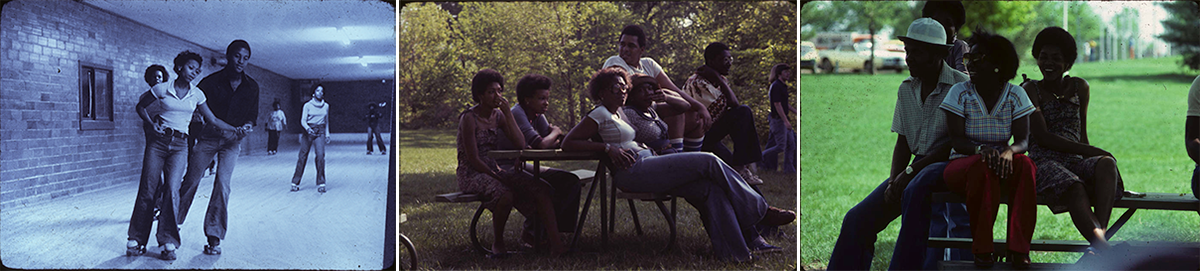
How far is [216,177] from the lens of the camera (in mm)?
4000

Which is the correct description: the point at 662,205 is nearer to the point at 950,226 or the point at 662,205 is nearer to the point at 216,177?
the point at 950,226

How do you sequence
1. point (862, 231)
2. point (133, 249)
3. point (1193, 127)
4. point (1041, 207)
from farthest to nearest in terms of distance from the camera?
point (1041, 207)
point (133, 249)
point (1193, 127)
point (862, 231)

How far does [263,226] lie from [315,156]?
403 millimetres

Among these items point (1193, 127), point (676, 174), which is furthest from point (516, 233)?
point (1193, 127)

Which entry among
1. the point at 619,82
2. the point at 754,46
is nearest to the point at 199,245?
the point at 619,82

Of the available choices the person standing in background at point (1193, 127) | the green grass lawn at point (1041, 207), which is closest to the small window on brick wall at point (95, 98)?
the green grass lawn at point (1041, 207)

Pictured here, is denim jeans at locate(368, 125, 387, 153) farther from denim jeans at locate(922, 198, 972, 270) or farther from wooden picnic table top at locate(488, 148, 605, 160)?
denim jeans at locate(922, 198, 972, 270)

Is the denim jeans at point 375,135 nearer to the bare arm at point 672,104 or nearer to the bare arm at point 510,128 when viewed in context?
the bare arm at point 510,128

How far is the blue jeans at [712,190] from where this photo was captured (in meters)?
4.13

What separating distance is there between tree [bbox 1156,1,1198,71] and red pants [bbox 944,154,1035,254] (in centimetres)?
176

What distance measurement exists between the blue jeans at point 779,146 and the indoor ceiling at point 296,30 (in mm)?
1982

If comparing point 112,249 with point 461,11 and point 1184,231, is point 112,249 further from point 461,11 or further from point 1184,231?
point 1184,231

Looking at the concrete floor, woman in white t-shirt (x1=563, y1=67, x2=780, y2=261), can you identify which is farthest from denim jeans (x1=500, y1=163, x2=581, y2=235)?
the concrete floor

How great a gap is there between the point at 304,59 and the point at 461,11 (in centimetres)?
83
